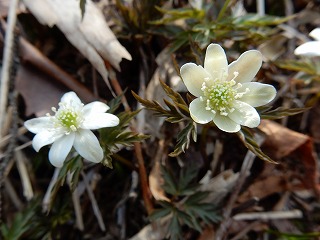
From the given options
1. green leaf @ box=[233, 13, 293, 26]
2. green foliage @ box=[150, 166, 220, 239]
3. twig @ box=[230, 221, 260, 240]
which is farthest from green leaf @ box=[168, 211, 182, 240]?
green leaf @ box=[233, 13, 293, 26]

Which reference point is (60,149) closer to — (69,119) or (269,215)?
(69,119)

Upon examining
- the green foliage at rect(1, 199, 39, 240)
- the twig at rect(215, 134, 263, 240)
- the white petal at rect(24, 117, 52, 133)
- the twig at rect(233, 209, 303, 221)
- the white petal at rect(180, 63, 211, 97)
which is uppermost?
the white petal at rect(24, 117, 52, 133)

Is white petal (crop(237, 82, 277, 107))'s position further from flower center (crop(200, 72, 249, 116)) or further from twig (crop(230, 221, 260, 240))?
twig (crop(230, 221, 260, 240))

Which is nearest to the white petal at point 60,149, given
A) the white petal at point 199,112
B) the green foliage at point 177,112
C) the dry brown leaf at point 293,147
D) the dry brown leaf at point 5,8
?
the green foliage at point 177,112

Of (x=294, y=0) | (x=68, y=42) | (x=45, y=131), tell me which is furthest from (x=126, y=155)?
(x=294, y=0)

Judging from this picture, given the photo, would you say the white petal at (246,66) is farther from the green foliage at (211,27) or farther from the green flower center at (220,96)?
the green foliage at (211,27)

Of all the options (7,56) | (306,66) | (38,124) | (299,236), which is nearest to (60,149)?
(38,124)

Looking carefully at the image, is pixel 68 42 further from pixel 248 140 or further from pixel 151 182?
pixel 248 140
